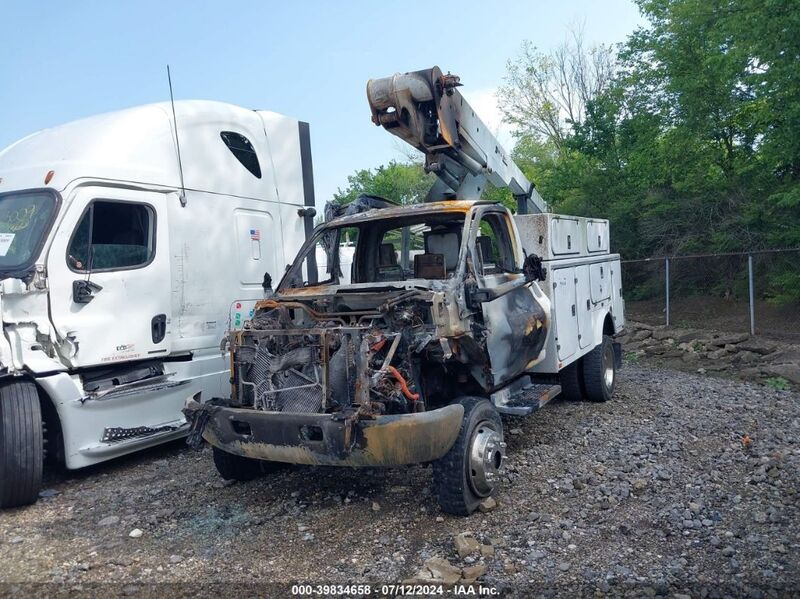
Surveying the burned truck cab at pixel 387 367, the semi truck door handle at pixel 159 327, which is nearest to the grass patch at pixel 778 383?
the burned truck cab at pixel 387 367

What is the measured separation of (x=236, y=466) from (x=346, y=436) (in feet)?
5.96

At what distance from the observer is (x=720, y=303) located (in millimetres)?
15023

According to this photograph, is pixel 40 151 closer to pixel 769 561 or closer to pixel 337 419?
pixel 337 419

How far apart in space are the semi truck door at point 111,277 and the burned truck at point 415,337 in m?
1.44

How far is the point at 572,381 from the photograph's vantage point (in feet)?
27.1

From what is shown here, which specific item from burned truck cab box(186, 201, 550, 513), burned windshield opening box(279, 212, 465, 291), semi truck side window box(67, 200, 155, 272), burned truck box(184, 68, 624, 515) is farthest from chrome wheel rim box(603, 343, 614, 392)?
semi truck side window box(67, 200, 155, 272)

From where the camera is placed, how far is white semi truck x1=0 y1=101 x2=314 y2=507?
5594 millimetres

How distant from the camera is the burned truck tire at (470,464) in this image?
466 cm

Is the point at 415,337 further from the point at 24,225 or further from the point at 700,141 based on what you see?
the point at 700,141

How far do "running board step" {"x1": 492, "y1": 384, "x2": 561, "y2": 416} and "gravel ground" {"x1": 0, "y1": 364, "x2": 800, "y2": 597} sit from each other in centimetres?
50

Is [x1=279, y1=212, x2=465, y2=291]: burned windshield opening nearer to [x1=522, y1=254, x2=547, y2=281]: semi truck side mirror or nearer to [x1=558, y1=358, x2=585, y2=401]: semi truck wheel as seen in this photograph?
[x1=522, y1=254, x2=547, y2=281]: semi truck side mirror

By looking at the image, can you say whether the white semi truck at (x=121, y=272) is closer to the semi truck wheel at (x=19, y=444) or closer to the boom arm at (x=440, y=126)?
the semi truck wheel at (x=19, y=444)

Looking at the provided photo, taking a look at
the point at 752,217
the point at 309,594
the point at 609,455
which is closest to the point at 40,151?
the point at 309,594

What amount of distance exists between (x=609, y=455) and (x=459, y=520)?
6.39 ft
